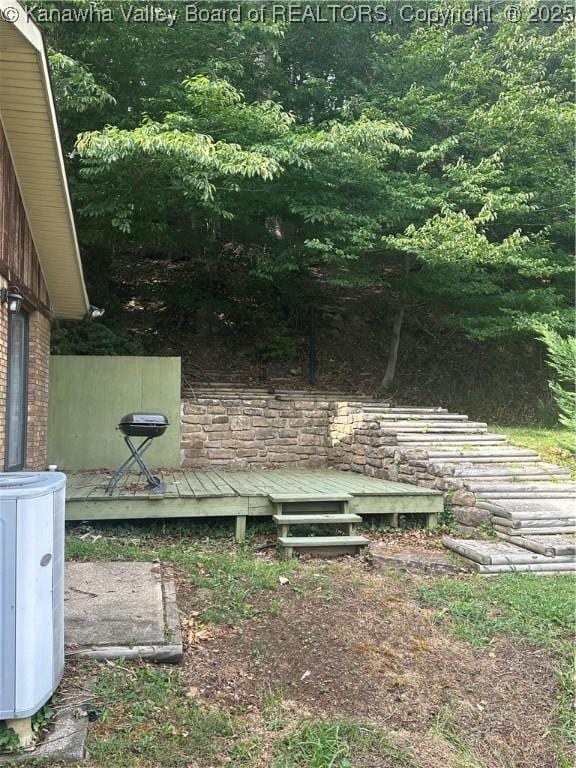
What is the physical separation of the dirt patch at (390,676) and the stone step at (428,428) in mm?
4202

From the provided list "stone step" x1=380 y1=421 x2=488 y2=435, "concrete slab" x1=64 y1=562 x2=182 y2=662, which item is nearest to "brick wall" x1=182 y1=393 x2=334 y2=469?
"stone step" x1=380 y1=421 x2=488 y2=435

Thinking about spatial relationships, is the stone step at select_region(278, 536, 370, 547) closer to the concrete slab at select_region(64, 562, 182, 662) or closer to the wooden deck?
the wooden deck

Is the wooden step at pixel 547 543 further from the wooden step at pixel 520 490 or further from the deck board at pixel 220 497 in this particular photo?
the deck board at pixel 220 497

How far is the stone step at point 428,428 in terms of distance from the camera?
817 cm

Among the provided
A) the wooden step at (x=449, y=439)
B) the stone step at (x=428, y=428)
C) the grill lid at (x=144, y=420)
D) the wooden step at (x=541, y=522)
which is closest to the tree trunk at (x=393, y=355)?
the stone step at (x=428, y=428)

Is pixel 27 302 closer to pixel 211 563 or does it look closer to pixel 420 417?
pixel 211 563

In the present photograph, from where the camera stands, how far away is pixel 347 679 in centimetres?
315

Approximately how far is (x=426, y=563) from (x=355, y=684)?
2137 mm

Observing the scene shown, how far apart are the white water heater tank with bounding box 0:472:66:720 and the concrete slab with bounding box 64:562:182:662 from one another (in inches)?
27.2

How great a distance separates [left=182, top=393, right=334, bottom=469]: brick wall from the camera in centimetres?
907

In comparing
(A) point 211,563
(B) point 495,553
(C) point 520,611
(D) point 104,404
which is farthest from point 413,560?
(D) point 104,404

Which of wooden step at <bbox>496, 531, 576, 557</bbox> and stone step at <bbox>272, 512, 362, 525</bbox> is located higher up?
stone step at <bbox>272, 512, 362, 525</bbox>

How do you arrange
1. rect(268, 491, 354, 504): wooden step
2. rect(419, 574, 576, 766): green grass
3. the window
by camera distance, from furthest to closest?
the window < rect(268, 491, 354, 504): wooden step < rect(419, 574, 576, 766): green grass

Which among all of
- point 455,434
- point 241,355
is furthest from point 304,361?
point 455,434
